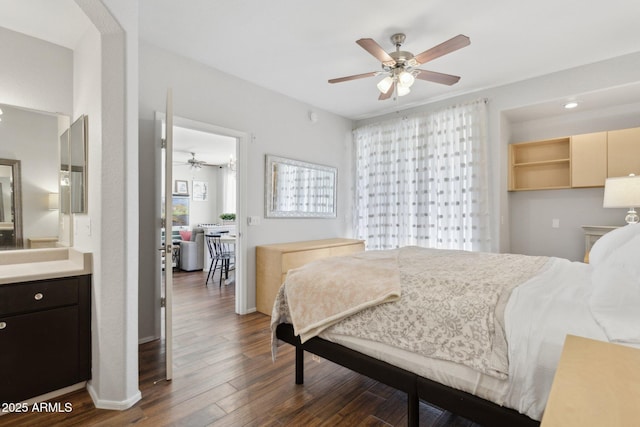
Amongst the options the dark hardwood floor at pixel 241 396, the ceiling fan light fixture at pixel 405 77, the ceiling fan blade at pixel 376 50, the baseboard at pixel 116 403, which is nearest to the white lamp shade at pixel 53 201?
the dark hardwood floor at pixel 241 396

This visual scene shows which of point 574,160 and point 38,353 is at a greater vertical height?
point 574,160

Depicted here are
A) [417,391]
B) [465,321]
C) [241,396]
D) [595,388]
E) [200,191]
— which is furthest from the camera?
[200,191]

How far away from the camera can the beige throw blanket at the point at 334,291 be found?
1.71m

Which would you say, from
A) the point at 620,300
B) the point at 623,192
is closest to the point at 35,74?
the point at 620,300

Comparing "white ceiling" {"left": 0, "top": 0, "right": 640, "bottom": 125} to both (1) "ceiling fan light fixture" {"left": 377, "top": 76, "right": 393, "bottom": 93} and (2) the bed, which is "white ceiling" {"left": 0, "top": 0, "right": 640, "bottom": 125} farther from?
(2) the bed

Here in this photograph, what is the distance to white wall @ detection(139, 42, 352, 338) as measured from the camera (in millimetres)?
2875

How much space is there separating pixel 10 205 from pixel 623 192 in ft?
17.4

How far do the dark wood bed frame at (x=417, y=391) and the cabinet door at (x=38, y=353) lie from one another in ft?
4.80

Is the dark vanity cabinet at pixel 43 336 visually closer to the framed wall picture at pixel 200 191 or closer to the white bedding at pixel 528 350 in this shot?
the white bedding at pixel 528 350

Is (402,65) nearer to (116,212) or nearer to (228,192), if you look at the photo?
(116,212)

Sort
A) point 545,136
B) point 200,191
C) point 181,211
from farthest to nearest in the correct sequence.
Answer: point 200,191
point 181,211
point 545,136

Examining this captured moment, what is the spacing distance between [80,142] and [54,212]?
2.36ft

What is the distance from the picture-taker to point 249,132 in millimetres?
3748

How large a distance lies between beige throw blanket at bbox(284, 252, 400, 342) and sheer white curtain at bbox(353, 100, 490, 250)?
2254mm
